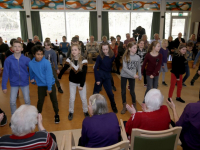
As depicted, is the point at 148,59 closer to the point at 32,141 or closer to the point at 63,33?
the point at 32,141

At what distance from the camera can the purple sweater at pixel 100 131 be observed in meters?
1.50

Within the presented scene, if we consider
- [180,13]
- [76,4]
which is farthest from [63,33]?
[180,13]

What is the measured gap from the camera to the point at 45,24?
9.31 meters

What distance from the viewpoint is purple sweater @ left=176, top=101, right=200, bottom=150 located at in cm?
160

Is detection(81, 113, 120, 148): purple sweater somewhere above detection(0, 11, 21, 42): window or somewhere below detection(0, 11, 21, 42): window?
below

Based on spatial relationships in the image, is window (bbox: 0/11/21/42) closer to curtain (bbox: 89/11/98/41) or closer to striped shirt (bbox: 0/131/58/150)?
curtain (bbox: 89/11/98/41)

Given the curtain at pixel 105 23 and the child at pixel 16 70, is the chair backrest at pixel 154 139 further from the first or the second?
the curtain at pixel 105 23

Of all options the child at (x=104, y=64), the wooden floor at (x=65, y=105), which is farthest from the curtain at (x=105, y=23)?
the child at (x=104, y=64)

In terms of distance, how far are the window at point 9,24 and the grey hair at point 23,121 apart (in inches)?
352

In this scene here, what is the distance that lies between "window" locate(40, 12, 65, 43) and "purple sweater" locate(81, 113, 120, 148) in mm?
8757

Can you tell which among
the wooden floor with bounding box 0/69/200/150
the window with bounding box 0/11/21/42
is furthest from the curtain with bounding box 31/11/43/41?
the wooden floor with bounding box 0/69/200/150

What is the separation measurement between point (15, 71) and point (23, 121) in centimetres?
161

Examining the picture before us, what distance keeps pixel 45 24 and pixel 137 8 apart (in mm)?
5273

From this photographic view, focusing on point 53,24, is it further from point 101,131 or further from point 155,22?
point 101,131
